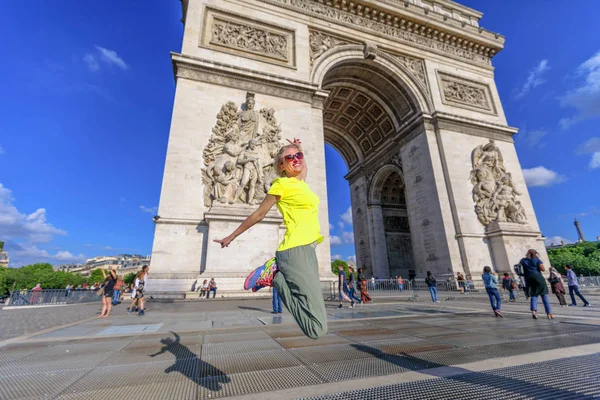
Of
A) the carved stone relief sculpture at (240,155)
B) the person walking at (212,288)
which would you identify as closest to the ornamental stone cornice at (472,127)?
the carved stone relief sculpture at (240,155)

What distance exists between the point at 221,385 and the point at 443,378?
1463mm

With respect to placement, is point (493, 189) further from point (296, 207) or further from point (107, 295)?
point (107, 295)

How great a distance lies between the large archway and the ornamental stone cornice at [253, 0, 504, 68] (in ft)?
8.47

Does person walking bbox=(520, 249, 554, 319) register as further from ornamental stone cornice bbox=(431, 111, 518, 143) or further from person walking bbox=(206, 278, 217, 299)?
ornamental stone cornice bbox=(431, 111, 518, 143)

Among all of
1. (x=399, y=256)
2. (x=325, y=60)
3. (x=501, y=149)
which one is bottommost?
(x=399, y=256)

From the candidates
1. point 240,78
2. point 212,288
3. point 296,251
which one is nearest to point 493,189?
point 240,78

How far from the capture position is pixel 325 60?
45.3ft

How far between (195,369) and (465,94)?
19650 mm

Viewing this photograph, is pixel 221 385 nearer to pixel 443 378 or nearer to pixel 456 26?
pixel 443 378

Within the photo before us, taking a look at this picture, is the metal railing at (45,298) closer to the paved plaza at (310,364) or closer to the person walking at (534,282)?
the paved plaza at (310,364)

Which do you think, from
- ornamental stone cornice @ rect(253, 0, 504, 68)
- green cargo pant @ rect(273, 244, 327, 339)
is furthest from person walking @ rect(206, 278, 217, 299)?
ornamental stone cornice @ rect(253, 0, 504, 68)

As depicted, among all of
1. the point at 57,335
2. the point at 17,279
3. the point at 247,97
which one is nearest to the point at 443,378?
the point at 57,335

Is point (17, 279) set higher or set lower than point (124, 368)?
higher

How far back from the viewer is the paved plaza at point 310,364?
5.38 ft
